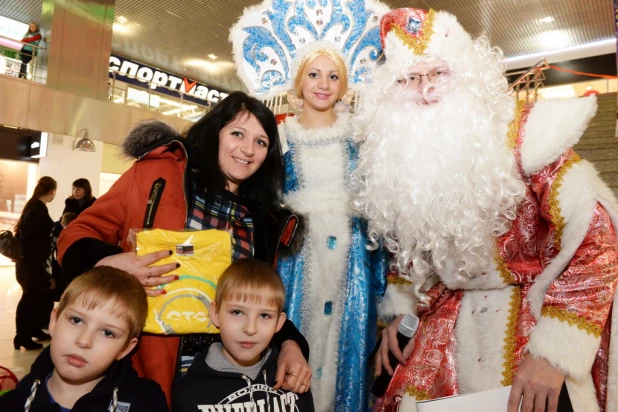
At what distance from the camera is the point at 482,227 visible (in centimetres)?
153

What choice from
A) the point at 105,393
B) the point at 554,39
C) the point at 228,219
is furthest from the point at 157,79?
the point at 105,393

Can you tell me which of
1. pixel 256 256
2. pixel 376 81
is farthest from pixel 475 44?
pixel 256 256

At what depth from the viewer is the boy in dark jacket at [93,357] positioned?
4.28 feet

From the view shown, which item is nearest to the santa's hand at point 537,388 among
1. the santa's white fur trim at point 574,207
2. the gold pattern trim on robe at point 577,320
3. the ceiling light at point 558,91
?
the gold pattern trim on robe at point 577,320

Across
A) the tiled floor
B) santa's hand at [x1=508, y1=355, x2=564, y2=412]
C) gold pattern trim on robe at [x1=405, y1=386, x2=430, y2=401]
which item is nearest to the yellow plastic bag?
gold pattern trim on robe at [x1=405, y1=386, x2=430, y2=401]

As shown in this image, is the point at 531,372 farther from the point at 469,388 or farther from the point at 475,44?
the point at 475,44

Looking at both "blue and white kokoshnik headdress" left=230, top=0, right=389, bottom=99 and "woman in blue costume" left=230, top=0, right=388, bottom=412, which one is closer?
"woman in blue costume" left=230, top=0, right=388, bottom=412

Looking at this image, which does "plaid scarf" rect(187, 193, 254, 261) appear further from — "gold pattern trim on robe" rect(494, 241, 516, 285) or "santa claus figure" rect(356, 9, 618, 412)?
"gold pattern trim on robe" rect(494, 241, 516, 285)

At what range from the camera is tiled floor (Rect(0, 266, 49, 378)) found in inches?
161

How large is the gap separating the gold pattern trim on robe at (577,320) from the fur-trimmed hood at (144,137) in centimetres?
138

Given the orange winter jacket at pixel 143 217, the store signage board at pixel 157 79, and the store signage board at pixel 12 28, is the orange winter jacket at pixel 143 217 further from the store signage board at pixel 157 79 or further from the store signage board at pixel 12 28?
the store signage board at pixel 12 28

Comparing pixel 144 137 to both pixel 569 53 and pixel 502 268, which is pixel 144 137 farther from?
pixel 569 53

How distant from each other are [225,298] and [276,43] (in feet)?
5.47

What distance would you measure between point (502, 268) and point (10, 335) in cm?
551
